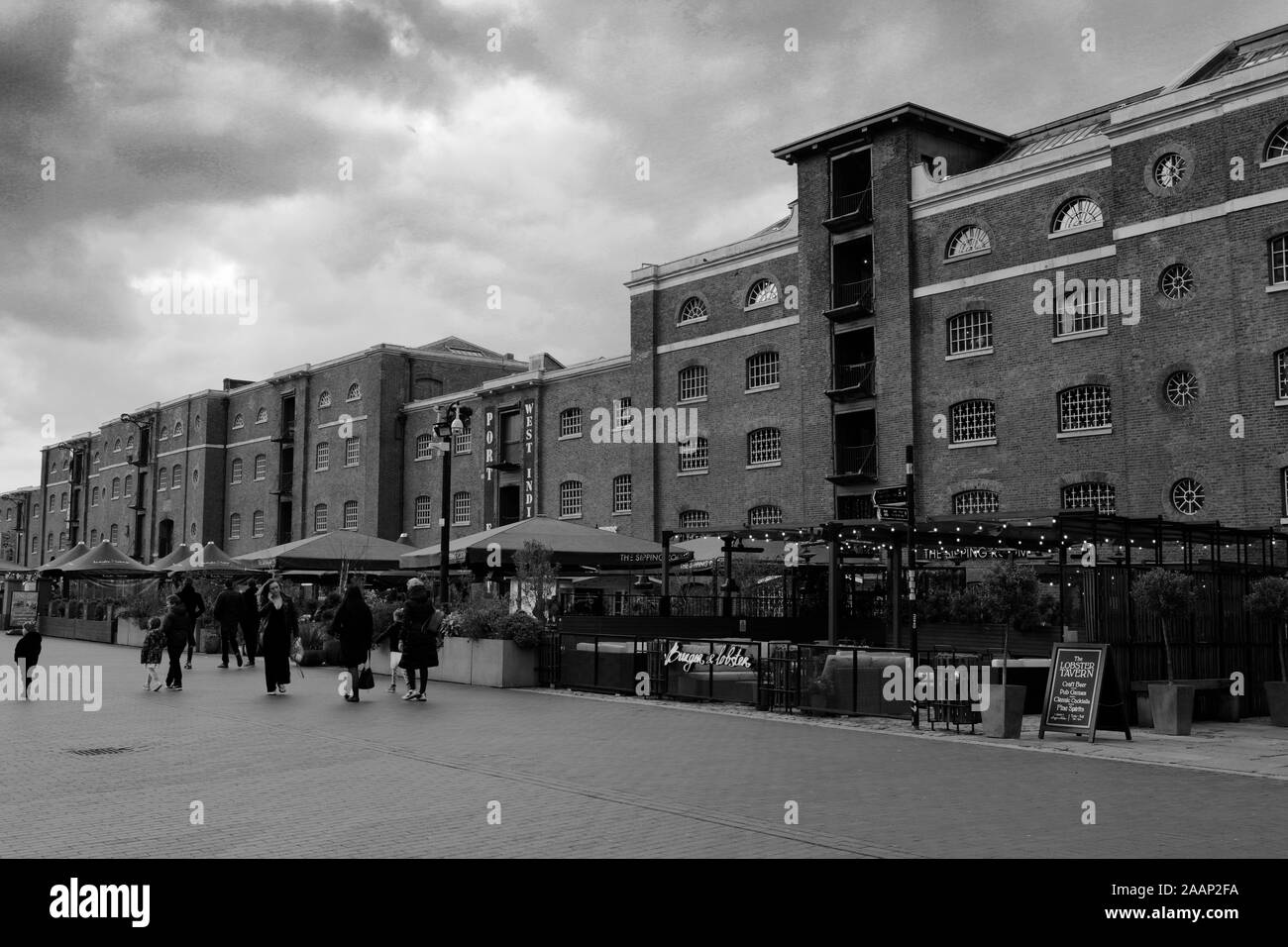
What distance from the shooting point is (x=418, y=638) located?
58.8ft

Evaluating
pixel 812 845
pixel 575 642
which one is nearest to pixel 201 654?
pixel 575 642

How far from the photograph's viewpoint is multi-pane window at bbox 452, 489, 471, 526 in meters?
52.7

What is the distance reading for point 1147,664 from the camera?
53.7 ft

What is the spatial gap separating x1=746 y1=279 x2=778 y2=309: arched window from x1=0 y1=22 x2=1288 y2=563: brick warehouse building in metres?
0.11

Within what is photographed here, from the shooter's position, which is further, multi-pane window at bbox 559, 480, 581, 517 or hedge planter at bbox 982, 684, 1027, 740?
multi-pane window at bbox 559, 480, 581, 517

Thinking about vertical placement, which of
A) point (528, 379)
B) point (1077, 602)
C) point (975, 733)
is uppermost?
point (528, 379)

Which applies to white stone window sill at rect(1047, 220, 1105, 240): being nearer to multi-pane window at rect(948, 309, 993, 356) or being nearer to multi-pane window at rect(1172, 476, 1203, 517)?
multi-pane window at rect(948, 309, 993, 356)

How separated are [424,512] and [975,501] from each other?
95.4 ft

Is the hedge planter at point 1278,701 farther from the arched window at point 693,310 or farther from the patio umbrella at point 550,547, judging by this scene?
the arched window at point 693,310

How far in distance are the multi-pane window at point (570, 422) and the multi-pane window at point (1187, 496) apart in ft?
78.9

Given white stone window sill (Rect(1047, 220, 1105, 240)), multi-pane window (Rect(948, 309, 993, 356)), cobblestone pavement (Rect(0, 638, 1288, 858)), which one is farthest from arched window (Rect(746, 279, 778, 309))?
cobblestone pavement (Rect(0, 638, 1288, 858))

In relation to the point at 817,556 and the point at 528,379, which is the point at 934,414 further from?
the point at 528,379

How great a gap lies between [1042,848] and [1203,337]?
24247 mm
